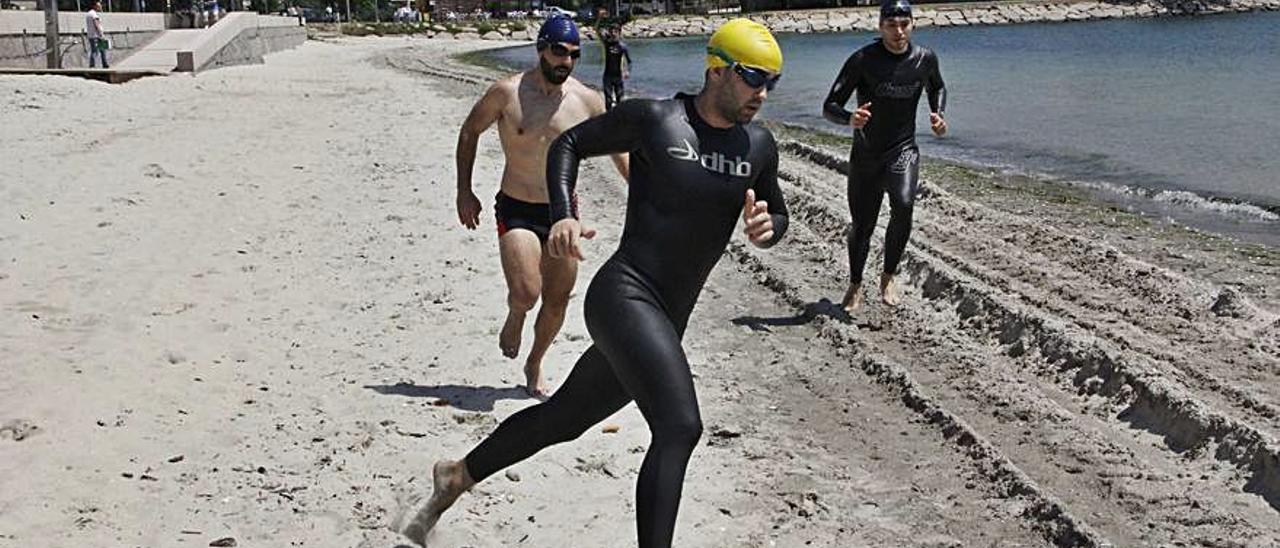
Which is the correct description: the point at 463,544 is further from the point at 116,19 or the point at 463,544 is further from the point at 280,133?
the point at 116,19

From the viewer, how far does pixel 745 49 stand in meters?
3.97

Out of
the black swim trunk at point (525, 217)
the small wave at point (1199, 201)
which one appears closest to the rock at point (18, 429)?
the black swim trunk at point (525, 217)

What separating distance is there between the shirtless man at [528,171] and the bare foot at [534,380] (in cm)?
25

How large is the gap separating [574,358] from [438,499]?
2.80m

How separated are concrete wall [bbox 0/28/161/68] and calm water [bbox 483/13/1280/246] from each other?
13.9 m

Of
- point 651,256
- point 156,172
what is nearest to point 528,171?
point 651,256

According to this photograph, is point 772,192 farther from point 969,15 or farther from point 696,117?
point 969,15

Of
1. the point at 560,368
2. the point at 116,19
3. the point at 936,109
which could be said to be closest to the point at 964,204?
the point at 936,109

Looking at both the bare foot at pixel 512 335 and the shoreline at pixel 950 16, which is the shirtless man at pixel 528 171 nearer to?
the bare foot at pixel 512 335

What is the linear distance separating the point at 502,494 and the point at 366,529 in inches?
24.5

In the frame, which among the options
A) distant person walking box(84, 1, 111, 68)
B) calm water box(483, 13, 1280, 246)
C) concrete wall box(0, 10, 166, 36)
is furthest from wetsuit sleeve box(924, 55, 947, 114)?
distant person walking box(84, 1, 111, 68)

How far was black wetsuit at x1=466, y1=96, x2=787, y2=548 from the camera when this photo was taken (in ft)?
12.6

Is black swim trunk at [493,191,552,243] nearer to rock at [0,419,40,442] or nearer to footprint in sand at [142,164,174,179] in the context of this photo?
rock at [0,419,40,442]

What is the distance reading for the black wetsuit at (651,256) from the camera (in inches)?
151
